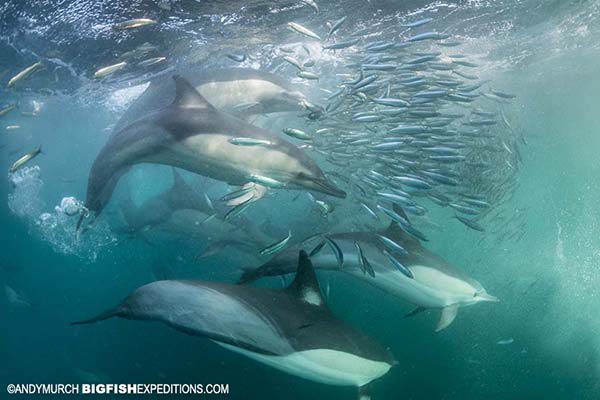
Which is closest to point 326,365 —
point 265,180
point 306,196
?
point 265,180

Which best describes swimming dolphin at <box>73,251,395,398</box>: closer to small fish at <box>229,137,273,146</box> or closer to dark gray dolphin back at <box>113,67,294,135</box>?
small fish at <box>229,137,273,146</box>

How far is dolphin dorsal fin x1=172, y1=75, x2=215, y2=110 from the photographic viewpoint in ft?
15.3

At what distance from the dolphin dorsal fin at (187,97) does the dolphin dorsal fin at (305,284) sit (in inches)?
87.0

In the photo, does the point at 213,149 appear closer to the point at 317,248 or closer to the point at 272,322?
the point at 317,248

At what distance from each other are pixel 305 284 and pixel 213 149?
1.84m

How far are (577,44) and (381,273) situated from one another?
24.1 metres

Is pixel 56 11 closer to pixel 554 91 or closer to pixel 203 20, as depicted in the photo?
pixel 203 20

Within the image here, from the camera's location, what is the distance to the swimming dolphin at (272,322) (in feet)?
9.71

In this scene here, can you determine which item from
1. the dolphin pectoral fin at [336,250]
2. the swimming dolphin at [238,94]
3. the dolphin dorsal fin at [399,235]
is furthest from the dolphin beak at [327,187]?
the swimming dolphin at [238,94]

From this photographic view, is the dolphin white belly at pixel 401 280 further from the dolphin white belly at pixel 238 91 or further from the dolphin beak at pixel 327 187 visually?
the dolphin white belly at pixel 238 91

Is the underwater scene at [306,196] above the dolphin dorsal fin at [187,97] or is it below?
below

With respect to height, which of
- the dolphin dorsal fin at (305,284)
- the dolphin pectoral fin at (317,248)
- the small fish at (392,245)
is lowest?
the small fish at (392,245)

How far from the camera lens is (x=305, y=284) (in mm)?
4000

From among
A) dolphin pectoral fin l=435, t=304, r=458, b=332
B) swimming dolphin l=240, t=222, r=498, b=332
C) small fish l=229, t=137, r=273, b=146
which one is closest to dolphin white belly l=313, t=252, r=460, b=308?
swimming dolphin l=240, t=222, r=498, b=332
